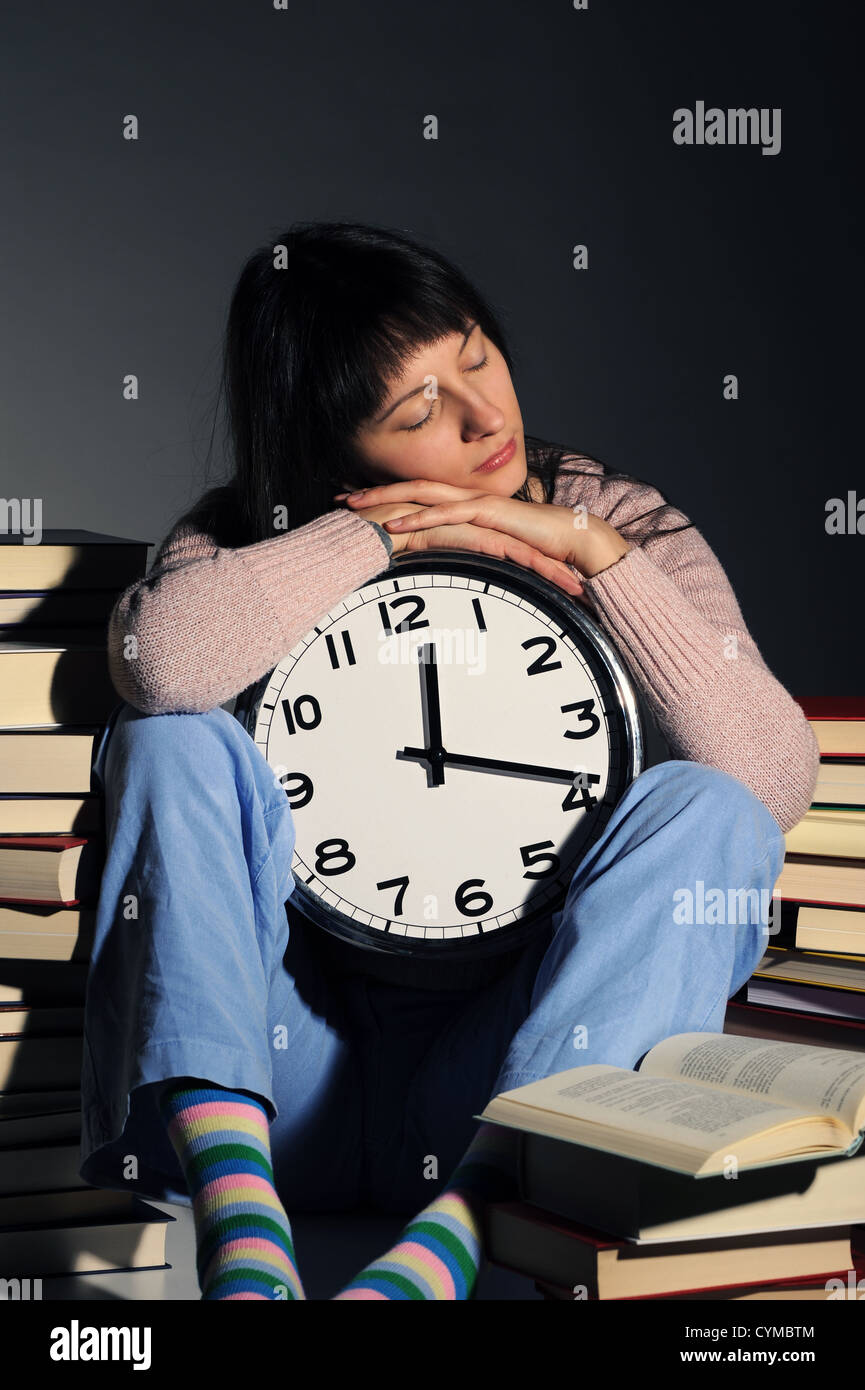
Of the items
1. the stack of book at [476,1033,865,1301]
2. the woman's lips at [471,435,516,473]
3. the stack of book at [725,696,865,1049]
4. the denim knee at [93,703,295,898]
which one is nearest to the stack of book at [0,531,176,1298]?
the denim knee at [93,703,295,898]

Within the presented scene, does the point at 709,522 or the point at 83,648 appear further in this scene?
the point at 709,522

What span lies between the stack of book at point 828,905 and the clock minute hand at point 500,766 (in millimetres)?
303

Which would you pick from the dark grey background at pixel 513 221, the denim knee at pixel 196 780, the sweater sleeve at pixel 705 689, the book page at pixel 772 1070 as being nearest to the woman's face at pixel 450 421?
the sweater sleeve at pixel 705 689

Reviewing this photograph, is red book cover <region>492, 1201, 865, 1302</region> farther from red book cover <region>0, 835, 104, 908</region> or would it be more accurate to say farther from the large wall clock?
red book cover <region>0, 835, 104, 908</region>

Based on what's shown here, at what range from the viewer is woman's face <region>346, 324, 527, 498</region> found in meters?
1.71

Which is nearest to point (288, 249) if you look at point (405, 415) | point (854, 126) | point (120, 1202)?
point (405, 415)

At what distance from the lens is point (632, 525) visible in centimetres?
182

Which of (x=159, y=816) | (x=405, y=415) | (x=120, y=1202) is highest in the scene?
(x=405, y=415)

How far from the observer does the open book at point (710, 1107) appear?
3.29 ft

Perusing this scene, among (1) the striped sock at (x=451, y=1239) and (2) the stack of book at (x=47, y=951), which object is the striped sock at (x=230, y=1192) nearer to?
(1) the striped sock at (x=451, y=1239)
